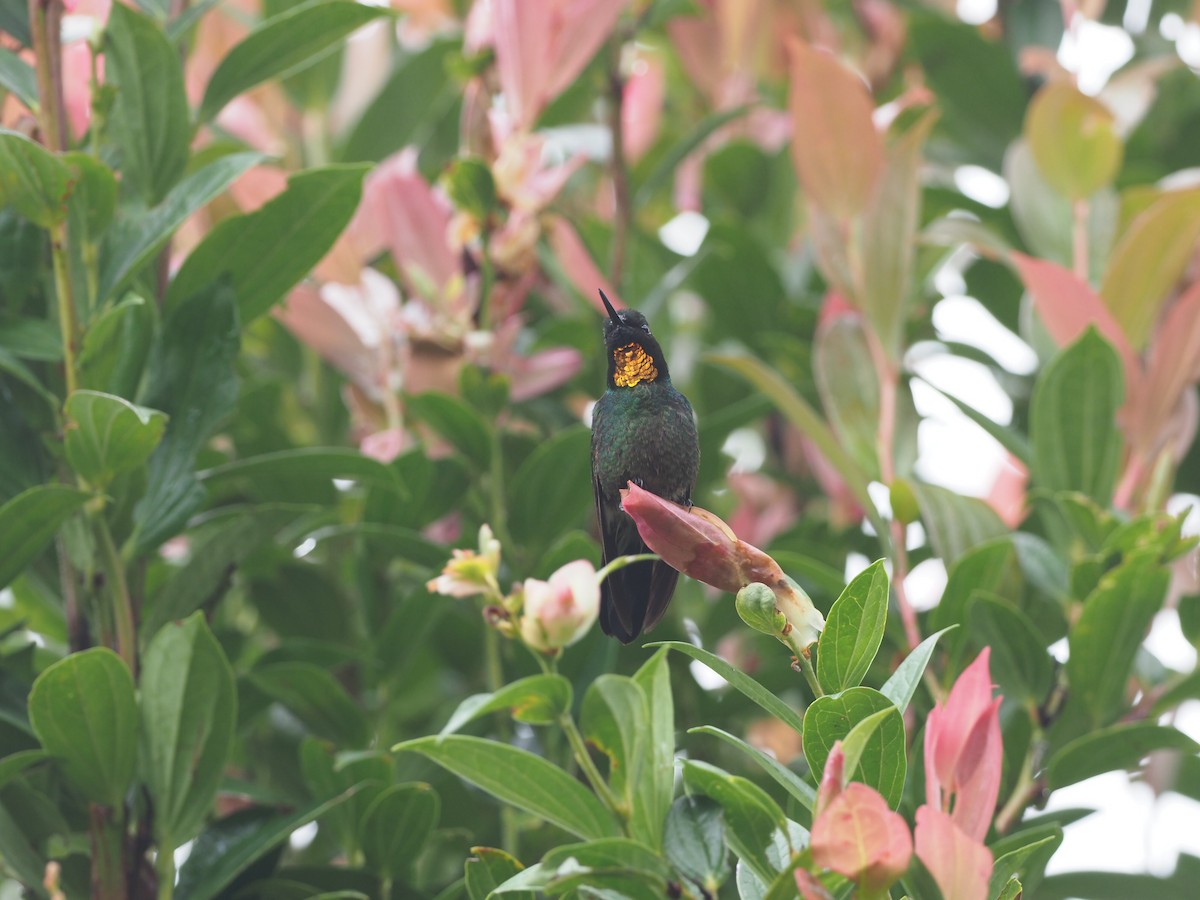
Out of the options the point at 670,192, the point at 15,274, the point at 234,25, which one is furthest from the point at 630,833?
the point at 234,25

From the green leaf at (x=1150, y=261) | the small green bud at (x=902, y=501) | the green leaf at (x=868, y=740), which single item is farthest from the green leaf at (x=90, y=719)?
the green leaf at (x=1150, y=261)

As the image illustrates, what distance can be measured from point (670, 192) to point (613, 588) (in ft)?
5.08

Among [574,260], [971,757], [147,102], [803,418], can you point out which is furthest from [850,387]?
[147,102]

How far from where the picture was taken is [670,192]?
237cm

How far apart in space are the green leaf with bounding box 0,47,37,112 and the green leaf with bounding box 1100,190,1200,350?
1183mm

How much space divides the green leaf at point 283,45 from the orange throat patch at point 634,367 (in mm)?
513

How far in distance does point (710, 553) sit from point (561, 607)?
0.10 m

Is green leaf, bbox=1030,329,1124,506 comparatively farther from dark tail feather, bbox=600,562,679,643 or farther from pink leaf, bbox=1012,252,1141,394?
dark tail feather, bbox=600,562,679,643

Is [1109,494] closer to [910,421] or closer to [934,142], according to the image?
[910,421]

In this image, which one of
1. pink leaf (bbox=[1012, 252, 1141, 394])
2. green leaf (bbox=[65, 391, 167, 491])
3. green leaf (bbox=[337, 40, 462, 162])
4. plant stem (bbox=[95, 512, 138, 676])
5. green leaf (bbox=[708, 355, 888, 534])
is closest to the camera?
green leaf (bbox=[65, 391, 167, 491])

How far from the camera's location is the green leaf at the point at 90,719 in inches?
41.0

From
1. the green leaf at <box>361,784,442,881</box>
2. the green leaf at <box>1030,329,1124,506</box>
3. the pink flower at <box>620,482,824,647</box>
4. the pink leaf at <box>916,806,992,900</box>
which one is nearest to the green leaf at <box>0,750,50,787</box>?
the green leaf at <box>361,784,442,881</box>

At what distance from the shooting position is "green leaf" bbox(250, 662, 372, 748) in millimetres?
1288

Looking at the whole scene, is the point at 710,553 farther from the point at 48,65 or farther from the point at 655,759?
the point at 48,65
